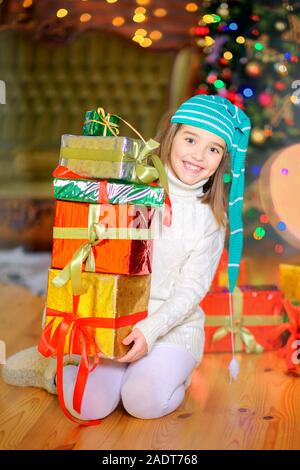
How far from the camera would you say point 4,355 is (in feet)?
7.10

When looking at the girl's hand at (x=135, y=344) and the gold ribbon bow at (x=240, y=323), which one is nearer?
the girl's hand at (x=135, y=344)

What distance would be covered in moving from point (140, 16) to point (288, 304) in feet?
9.45

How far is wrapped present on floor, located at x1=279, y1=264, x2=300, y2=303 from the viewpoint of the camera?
8.04ft

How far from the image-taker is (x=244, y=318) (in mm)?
2348

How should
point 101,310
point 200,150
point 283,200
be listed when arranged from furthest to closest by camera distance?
point 283,200 < point 200,150 < point 101,310

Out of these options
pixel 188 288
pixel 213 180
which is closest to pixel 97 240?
pixel 188 288

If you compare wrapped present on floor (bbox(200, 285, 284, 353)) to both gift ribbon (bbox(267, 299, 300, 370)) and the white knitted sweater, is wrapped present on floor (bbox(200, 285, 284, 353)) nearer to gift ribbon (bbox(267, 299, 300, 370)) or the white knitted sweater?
gift ribbon (bbox(267, 299, 300, 370))

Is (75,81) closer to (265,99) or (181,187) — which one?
(265,99)

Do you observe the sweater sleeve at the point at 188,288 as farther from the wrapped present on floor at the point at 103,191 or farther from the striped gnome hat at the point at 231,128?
the wrapped present on floor at the point at 103,191

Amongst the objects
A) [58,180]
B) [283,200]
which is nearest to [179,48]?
[283,200]

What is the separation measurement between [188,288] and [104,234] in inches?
15.3

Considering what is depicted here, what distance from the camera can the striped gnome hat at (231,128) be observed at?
5.85 feet

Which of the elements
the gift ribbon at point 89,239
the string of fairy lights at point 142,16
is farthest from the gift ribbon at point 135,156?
the string of fairy lights at point 142,16

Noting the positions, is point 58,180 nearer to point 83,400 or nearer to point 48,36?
point 83,400
